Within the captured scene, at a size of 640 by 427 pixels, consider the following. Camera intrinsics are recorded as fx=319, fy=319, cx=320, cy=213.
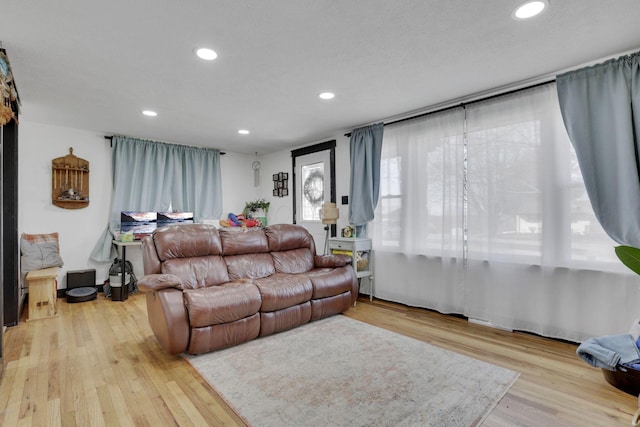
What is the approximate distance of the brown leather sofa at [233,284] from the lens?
2.52 metres

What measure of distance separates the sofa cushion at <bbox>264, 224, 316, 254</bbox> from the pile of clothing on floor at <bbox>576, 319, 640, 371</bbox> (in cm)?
280

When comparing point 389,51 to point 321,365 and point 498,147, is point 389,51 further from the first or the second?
point 321,365

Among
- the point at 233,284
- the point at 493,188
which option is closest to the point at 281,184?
the point at 233,284

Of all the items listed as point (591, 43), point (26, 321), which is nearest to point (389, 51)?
point (591, 43)

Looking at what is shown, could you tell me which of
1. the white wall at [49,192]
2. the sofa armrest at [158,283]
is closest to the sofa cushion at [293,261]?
the sofa armrest at [158,283]

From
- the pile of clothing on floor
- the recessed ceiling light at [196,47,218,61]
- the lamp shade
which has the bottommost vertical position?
the pile of clothing on floor

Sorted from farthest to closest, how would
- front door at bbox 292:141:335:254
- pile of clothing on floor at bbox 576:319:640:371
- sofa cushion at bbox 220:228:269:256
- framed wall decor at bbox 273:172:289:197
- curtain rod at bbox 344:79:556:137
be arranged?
framed wall decor at bbox 273:172:289:197
front door at bbox 292:141:335:254
sofa cushion at bbox 220:228:269:256
curtain rod at bbox 344:79:556:137
pile of clothing on floor at bbox 576:319:640:371

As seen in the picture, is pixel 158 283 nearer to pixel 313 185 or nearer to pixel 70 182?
pixel 70 182

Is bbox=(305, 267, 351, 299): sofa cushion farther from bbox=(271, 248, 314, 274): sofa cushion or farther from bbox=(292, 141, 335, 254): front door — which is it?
bbox=(292, 141, 335, 254): front door

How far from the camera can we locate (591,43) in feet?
7.43

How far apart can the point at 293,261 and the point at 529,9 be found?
3.11m

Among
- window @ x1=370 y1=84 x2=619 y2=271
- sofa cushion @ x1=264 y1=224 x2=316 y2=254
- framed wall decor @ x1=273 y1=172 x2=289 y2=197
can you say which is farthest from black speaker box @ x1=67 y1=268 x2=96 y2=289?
window @ x1=370 y1=84 x2=619 y2=271

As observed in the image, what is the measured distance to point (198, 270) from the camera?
3197 mm

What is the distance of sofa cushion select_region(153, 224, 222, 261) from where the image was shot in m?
3.10
